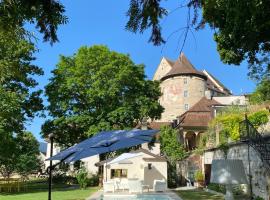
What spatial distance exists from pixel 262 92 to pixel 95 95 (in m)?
14.4

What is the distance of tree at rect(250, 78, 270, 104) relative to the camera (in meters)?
27.5

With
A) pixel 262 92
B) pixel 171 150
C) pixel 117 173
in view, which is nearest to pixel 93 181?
pixel 117 173

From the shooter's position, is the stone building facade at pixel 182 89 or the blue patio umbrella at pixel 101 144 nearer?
the blue patio umbrella at pixel 101 144

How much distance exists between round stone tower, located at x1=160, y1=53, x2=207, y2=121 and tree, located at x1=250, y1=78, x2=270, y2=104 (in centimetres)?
3146

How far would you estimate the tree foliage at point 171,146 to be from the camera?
3625cm

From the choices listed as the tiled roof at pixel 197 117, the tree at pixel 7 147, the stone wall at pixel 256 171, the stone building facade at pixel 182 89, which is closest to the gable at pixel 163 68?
the stone building facade at pixel 182 89

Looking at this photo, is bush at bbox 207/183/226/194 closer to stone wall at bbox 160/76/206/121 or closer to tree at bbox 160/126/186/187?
tree at bbox 160/126/186/187

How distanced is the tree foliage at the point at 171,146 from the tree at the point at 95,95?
2.41 metres

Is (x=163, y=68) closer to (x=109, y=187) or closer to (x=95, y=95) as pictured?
(x=95, y=95)

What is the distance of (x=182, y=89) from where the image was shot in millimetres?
62438

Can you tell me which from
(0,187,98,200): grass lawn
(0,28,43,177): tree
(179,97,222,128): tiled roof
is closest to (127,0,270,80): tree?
(0,187,98,200): grass lawn

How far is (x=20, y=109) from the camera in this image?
2973cm

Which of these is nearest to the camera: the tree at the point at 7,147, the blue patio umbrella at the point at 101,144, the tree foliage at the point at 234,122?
the blue patio umbrella at the point at 101,144

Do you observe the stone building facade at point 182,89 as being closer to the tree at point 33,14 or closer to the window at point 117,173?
the window at point 117,173
